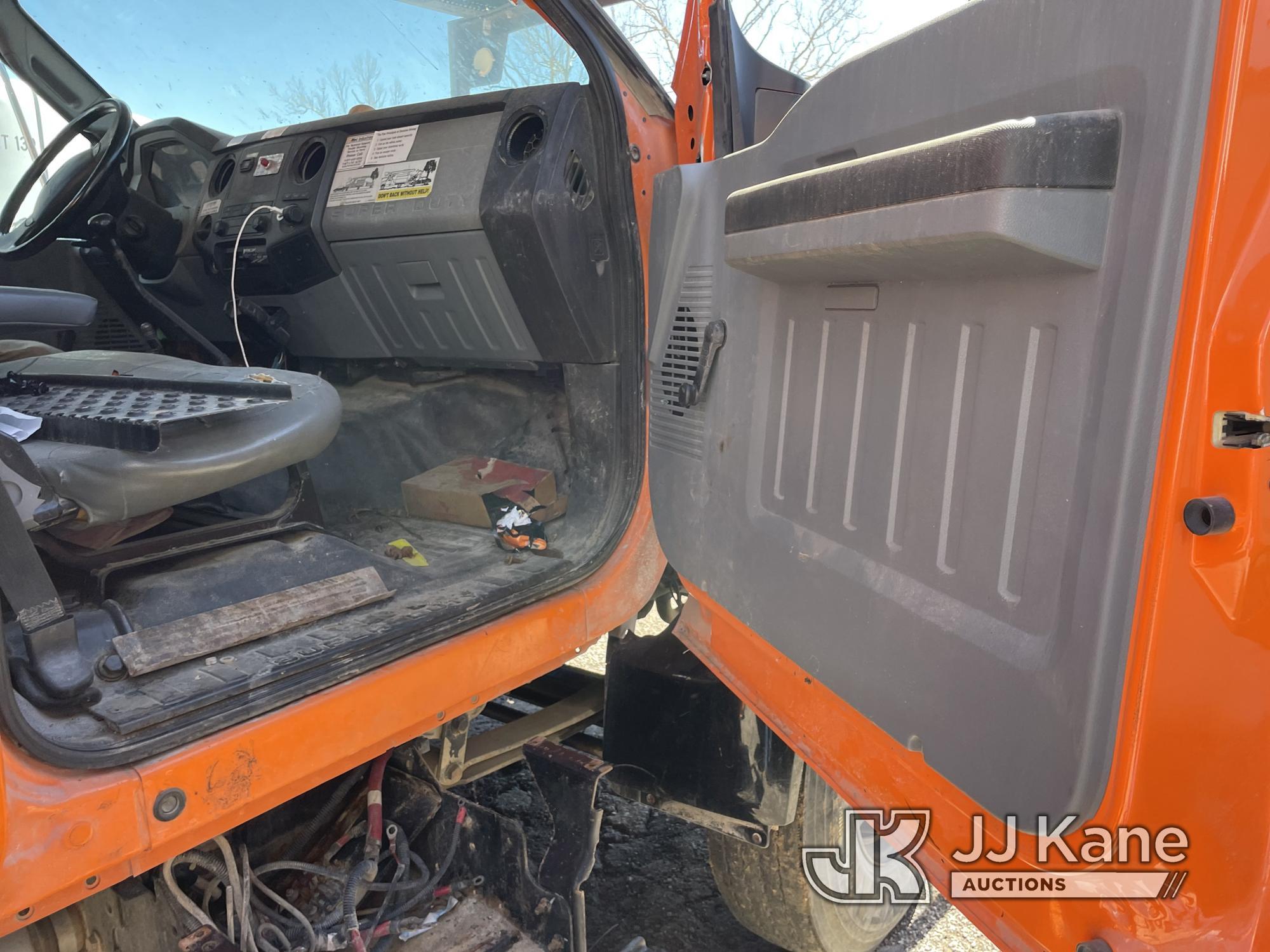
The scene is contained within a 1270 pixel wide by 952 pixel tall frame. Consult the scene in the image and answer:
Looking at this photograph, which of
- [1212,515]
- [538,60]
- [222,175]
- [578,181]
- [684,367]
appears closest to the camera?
[1212,515]

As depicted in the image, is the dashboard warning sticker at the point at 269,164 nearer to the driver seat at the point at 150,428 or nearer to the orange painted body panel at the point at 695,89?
the driver seat at the point at 150,428

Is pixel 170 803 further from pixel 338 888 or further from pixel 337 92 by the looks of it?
pixel 337 92

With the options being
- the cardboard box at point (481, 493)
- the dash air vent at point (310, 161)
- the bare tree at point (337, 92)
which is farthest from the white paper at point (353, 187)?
the cardboard box at point (481, 493)

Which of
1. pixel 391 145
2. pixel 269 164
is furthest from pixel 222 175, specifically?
pixel 391 145

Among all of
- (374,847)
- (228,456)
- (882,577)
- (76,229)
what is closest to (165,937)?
(374,847)

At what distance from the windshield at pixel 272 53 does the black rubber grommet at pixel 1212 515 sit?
6.19ft

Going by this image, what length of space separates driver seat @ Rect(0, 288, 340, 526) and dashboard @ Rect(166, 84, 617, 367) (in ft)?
1.62

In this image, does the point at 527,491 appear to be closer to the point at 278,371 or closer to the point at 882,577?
the point at 278,371

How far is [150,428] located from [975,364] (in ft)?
3.38

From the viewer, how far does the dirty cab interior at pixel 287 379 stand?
48.1 inches

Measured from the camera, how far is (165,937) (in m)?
1.23

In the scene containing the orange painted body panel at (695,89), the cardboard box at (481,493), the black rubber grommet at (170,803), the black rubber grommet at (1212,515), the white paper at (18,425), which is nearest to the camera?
the black rubber grommet at (1212,515)

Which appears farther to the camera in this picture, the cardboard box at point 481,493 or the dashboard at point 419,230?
the cardboard box at point 481,493

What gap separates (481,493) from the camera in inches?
77.4
